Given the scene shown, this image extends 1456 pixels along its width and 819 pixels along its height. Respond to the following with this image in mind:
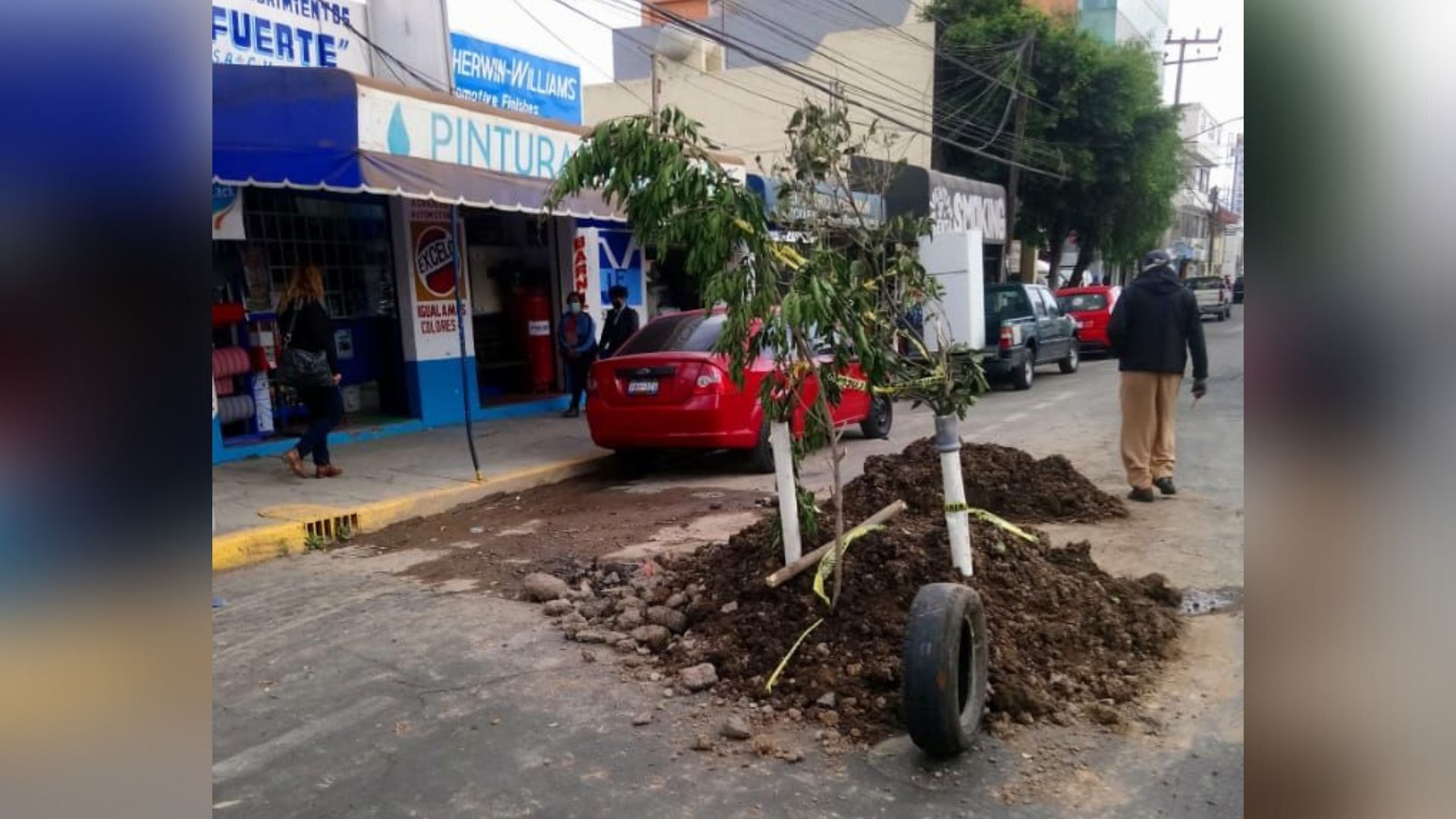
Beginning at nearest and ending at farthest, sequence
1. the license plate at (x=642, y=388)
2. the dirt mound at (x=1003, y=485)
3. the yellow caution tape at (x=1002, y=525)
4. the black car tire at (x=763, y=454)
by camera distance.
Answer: the yellow caution tape at (x=1002, y=525) → the dirt mound at (x=1003, y=485) → the license plate at (x=642, y=388) → the black car tire at (x=763, y=454)

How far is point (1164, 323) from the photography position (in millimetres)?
7633

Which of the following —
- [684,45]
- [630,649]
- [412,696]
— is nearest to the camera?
[412,696]

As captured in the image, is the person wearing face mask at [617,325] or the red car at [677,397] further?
the person wearing face mask at [617,325]

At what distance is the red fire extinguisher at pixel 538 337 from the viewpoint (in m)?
14.0

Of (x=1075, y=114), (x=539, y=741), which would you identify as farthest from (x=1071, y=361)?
(x=539, y=741)

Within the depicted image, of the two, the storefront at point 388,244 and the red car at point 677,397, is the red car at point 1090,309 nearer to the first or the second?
the storefront at point 388,244

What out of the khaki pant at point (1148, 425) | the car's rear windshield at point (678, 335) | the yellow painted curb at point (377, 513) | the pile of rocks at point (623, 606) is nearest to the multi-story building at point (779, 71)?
the car's rear windshield at point (678, 335)

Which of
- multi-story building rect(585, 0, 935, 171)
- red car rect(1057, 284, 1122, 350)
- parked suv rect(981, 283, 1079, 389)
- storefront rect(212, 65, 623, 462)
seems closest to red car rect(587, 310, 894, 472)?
storefront rect(212, 65, 623, 462)

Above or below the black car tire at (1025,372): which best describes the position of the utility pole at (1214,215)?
above

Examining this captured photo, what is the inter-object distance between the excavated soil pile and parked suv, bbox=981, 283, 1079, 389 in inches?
442

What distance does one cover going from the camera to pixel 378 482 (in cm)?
891
